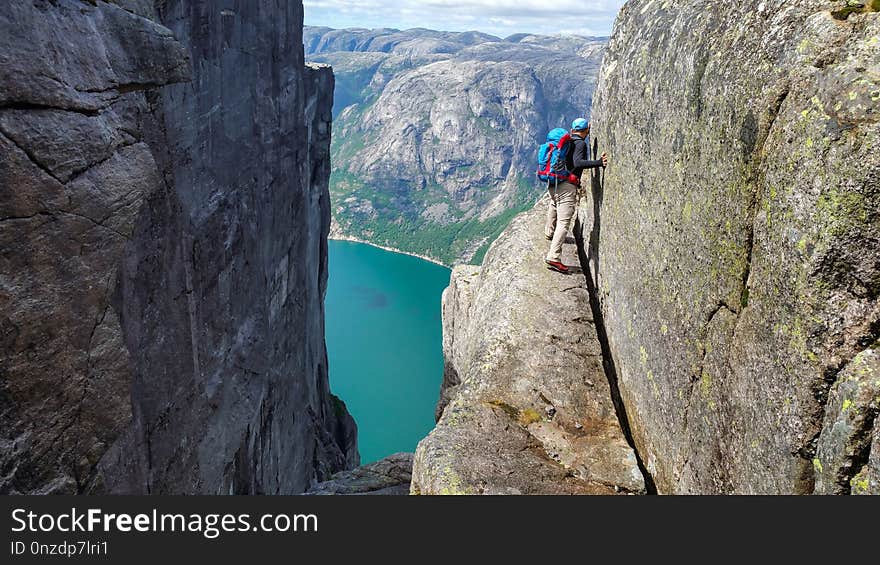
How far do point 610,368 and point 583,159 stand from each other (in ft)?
15.1

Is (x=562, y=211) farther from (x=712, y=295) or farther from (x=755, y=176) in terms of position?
(x=755, y=176)

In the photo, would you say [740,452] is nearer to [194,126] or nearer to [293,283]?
[194,126]

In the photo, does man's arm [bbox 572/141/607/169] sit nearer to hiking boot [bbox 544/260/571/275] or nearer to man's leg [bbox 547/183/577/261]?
man's leg [bbox 547/183/577/261]

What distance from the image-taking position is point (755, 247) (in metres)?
6.16

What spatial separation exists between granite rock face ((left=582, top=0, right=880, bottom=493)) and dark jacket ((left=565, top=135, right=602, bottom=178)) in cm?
238

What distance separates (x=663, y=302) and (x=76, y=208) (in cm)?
896

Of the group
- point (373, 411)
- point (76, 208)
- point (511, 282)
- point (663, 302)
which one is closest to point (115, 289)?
point (76, 208)

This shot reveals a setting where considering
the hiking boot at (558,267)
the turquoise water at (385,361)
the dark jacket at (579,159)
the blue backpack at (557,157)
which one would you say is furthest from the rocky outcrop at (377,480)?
the turquoise water at (385,361)

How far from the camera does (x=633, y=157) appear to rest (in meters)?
10.4

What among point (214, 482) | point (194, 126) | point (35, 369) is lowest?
point (214, 482)

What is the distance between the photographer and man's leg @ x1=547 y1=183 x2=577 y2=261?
1392cm

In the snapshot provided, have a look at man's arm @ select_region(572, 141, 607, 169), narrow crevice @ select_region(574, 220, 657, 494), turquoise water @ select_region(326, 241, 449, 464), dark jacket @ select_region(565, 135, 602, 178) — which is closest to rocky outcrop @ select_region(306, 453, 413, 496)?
narrow crevice @ select_region(574, 220, 657, 494)

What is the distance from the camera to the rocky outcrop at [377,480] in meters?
18.2

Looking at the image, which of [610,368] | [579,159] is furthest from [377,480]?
[579,159]
